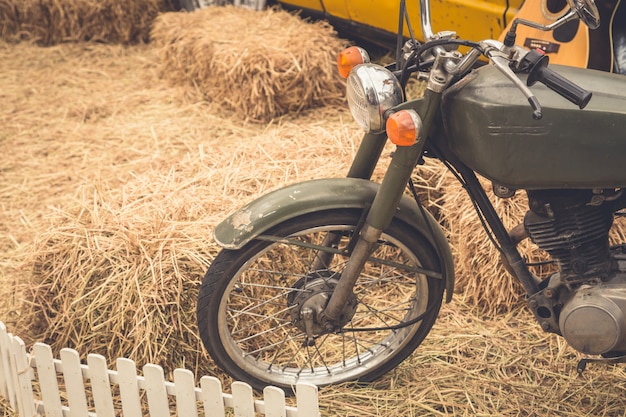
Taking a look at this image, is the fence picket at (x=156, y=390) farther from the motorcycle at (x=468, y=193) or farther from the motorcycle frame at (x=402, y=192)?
the motorcycle frame at (x=402, y=192)

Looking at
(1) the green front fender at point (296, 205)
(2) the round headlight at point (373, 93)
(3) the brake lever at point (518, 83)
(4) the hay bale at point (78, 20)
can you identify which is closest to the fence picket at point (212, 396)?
(1) the green front fender at point (296, 205)

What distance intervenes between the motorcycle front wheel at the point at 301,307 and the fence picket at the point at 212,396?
0.88 feet

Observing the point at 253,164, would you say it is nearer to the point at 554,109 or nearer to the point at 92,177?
the point at 92,177

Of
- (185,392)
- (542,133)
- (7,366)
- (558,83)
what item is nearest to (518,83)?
(558,83)

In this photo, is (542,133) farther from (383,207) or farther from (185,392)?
(185,392)

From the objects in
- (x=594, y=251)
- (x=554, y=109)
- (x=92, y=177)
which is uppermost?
(x=554, y=109)

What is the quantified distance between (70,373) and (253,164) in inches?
58.0

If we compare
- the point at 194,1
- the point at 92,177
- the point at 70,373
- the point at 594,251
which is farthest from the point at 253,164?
the point at 194,1

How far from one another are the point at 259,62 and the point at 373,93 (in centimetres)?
274

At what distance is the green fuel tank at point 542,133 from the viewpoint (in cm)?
204

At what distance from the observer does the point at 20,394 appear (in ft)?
8.27

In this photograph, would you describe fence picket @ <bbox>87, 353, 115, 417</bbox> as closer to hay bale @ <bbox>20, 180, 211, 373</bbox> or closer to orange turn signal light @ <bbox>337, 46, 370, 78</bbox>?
hay bale @ <bbox>20, 180, 211, 373</bbox>

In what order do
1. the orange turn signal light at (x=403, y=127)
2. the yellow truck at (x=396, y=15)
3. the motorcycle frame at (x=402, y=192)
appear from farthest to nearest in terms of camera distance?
1. the yellow truck at (x=396, y=15)
2. the motorcycle frame at (x=402, y=192)
3. the orange turn signal light at (x=403, y=127)

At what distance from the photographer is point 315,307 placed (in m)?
2.53
